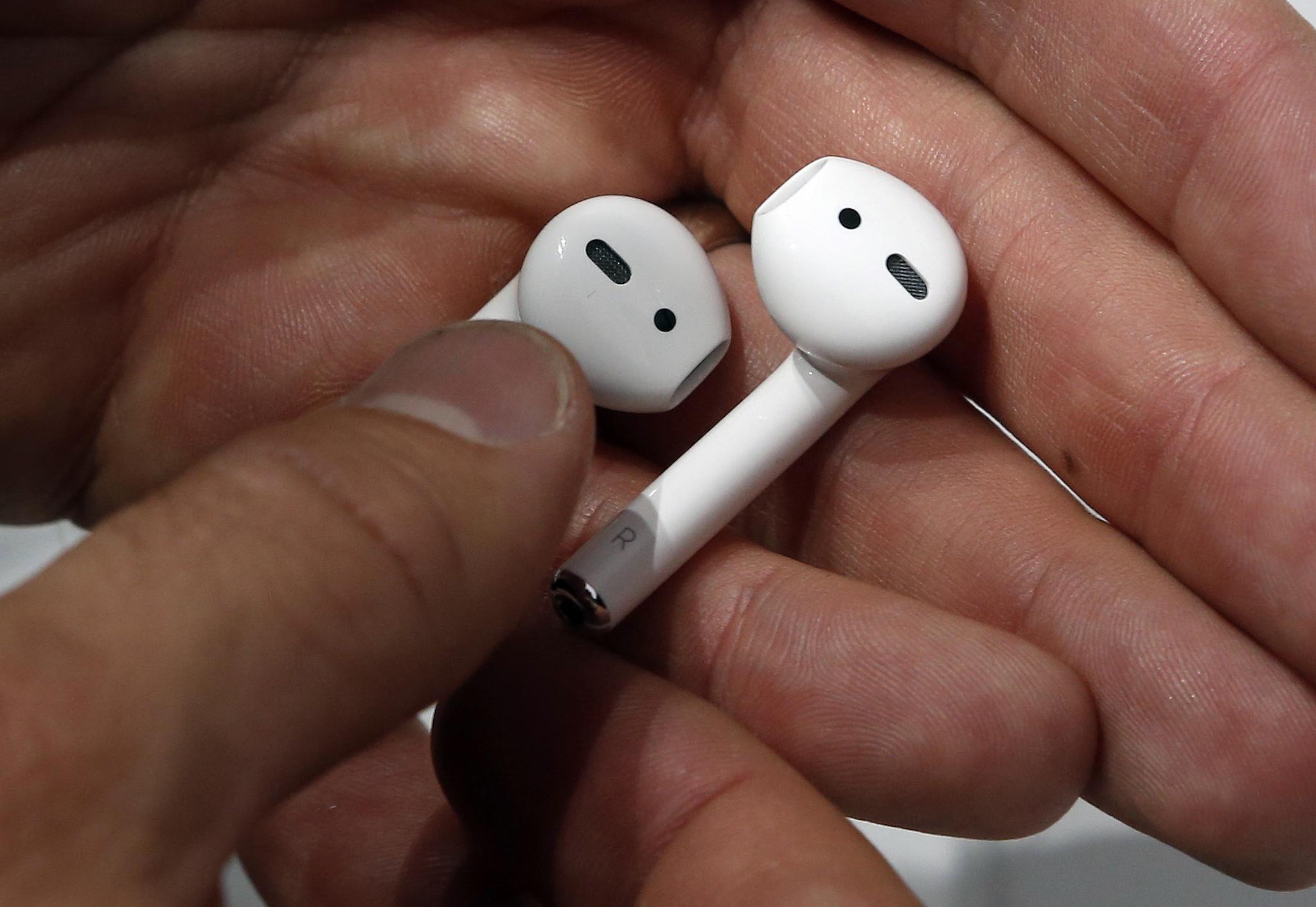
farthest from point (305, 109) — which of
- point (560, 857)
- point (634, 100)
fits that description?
point (560, 857)

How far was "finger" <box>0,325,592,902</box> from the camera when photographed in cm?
42

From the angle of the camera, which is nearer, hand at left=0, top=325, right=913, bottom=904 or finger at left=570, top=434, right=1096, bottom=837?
hand at left=0, top=325, right=913, bottom=904

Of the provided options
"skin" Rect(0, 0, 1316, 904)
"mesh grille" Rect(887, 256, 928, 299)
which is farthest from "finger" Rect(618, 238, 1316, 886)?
"mesh grille" Rect(887, 256, 928, 299)

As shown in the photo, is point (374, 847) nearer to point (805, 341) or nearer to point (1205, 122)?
point (805, 341)

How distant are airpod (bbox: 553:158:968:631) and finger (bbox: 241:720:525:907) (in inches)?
8.3

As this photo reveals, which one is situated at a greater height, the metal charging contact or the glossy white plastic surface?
the glossy white plastic surface

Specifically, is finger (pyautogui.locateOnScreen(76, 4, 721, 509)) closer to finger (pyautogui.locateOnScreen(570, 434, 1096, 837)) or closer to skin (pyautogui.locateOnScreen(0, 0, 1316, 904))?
skin (pyautogui.locateOnScreen(0, 0, 1316, 904))

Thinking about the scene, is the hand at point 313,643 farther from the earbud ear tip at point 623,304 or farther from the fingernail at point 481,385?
the earbud ear tip at point 623,304

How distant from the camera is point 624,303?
796 mm

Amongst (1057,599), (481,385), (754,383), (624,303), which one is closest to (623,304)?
(624,303)

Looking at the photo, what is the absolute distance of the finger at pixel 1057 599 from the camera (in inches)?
26.6

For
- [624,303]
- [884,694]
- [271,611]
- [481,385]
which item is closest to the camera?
[271,611]

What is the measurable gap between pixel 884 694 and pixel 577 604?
0.19 meters

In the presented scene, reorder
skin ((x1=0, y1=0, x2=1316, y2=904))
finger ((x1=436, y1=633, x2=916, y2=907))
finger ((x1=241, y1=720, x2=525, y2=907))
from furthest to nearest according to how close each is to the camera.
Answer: finger ((x1=241, y1=720, x2=525, y2=907)) < skin ((x1=0, y1=0, x2=1316, y2=904)) < finger ((x1=436, y1=633, x2=916, y2=907))
